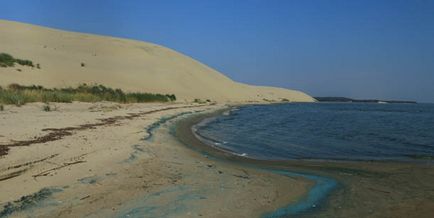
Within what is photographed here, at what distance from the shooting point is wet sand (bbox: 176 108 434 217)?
708 centimetres

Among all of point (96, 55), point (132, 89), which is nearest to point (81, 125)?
point (132, 89)

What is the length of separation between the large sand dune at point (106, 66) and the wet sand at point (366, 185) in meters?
24.9

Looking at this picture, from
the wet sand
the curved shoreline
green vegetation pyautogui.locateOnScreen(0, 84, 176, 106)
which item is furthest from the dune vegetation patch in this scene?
the wet sand

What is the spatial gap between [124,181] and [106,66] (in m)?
50.8

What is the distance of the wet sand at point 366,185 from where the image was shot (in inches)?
279

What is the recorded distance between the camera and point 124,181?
8.17 m

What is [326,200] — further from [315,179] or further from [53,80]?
[53,80]

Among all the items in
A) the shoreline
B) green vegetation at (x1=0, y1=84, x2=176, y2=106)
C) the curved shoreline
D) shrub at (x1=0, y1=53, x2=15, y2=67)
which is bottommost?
the curved shoreline

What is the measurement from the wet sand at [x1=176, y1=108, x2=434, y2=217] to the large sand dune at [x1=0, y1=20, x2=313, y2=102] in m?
24.9

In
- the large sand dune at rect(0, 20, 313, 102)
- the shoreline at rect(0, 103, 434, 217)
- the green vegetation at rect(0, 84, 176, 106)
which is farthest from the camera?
the large sand dune at rect(0, 20, 313, 102)

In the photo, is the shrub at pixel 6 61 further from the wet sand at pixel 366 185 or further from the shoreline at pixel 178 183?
the wet sand at pixel 366 185

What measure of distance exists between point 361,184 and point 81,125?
33.6ft

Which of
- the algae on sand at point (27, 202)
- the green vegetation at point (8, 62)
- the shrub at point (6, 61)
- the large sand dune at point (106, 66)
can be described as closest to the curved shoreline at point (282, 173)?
the algae on sand at point (27, 202)

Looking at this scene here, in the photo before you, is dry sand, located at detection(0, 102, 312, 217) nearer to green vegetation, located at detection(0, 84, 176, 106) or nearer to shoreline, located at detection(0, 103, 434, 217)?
shoreline, located at detection(0, 103, 434, 217)
